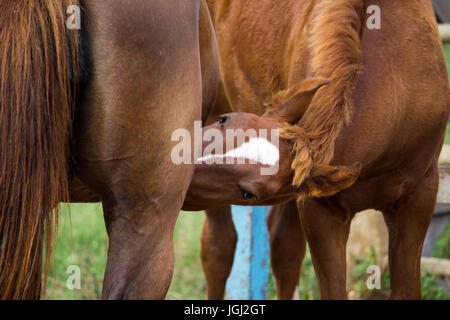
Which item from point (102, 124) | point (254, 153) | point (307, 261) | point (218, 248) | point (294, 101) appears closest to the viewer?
point (102, 124)

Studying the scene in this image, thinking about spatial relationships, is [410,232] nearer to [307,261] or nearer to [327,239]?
[327,239]

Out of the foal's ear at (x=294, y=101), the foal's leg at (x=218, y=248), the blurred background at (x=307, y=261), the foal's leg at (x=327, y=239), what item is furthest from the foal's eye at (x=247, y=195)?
the blurred background at (x=307, y=261)

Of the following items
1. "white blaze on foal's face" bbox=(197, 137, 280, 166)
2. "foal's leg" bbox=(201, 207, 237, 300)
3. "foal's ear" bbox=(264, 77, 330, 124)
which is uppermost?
"foal's ear" bbox=(264, 77, 330, 124)

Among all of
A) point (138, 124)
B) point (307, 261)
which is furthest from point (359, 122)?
point (307, 261)

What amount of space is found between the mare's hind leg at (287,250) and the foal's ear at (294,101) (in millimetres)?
1539

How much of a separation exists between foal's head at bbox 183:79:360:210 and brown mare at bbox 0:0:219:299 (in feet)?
1.93

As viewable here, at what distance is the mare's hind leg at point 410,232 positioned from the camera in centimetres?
300

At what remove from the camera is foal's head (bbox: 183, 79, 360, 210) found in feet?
8.02

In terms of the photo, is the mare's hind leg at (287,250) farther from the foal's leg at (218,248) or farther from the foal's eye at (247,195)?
the foal's eye at (247,195)

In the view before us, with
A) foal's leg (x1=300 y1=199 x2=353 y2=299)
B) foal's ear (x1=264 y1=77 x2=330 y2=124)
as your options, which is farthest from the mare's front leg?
foal's leg (x1=300 y1=199 x2=353 y2=299)

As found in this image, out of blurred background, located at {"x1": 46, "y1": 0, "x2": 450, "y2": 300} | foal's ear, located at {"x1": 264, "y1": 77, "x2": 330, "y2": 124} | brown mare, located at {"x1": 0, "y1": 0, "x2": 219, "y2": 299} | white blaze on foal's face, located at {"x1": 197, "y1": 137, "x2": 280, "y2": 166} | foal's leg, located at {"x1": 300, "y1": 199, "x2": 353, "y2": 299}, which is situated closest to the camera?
brown mare, located at {"x1": 0, "y1": 0, "x2": 219, "y2": 299}

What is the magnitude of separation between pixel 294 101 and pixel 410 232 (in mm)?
925

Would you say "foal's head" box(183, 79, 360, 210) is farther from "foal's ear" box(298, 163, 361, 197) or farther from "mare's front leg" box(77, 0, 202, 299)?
"mare's front leg" box(77, 0, 202, 299)

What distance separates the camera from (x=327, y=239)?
2963 millimetres
